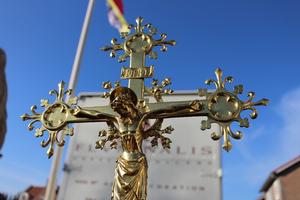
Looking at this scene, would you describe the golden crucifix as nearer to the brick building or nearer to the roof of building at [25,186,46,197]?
the brick building

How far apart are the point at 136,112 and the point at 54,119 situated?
32.5 inches

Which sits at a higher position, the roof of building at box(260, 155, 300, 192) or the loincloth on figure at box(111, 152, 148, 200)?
the roof of building at box(260, 155, 300, 192)

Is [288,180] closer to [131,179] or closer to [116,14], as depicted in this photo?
[116,14]

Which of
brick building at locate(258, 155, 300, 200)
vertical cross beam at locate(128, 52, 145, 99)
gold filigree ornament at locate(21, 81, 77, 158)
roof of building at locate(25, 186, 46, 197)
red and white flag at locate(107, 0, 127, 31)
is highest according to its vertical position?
red and white flag at locate(107, 0, 127, 31)

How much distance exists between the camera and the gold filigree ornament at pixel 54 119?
10.0ft

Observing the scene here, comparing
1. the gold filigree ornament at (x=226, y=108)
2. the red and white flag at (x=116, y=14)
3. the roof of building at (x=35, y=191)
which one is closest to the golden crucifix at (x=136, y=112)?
the gold filigree ornament at (x=226, y=108)

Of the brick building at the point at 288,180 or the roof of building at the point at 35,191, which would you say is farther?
the roof of building at the point at 35,191

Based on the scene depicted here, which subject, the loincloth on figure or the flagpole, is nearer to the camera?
the loincloth on figure

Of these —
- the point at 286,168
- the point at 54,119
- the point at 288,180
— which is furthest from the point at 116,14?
the point at 288,180

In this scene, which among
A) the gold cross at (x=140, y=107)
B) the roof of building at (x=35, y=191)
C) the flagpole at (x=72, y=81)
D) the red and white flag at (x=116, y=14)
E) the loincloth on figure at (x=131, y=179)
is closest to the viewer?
the loincloth on figure at (x=131, y=179)

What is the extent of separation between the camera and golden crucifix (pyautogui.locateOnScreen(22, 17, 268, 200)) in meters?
2.62

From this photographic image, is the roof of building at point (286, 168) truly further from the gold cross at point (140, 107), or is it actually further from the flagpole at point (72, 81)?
the gold cross at point (140, 107)

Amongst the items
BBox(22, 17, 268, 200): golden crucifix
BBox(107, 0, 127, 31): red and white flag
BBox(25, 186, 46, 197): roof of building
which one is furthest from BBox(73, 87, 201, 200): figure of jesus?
BBox(25, 186, 46, 197): roof of building

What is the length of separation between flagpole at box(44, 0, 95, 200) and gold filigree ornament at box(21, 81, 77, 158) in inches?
125
